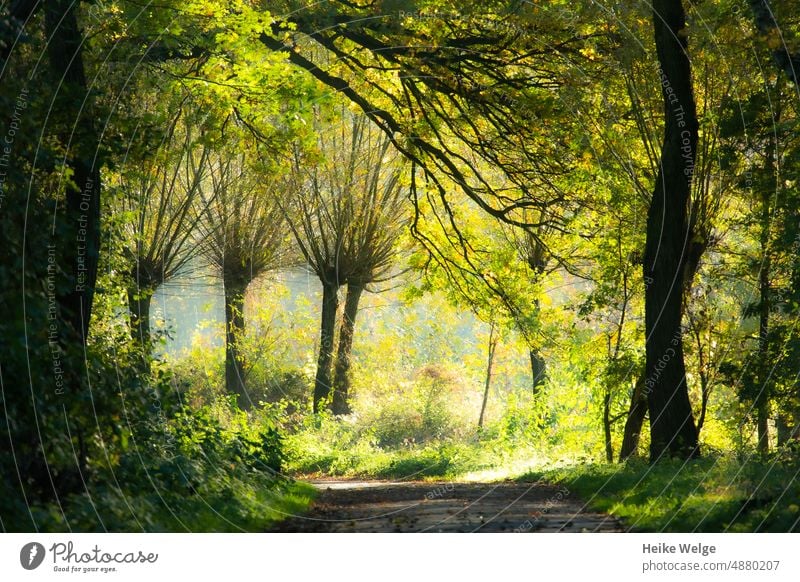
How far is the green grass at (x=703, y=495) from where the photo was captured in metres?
8.20

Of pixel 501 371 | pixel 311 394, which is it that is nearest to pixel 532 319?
pixel 311 394

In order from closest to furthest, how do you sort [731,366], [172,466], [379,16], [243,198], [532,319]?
1. [172,466]
2. [731,366]
3. [379,16]
4. [532,319]
5. [243,198]

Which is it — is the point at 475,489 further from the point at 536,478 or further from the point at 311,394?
the point at 311,394

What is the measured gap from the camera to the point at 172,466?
1003 cm

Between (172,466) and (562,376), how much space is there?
46.8 feet

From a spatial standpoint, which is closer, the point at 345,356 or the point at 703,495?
the point at 703,495

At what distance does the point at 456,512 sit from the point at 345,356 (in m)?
20.6

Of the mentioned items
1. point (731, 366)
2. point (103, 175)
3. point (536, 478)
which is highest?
point (103, 175)

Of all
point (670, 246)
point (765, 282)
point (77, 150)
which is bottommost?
point (765, 282)

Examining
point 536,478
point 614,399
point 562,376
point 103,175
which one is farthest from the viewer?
point 562,376

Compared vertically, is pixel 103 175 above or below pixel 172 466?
above
